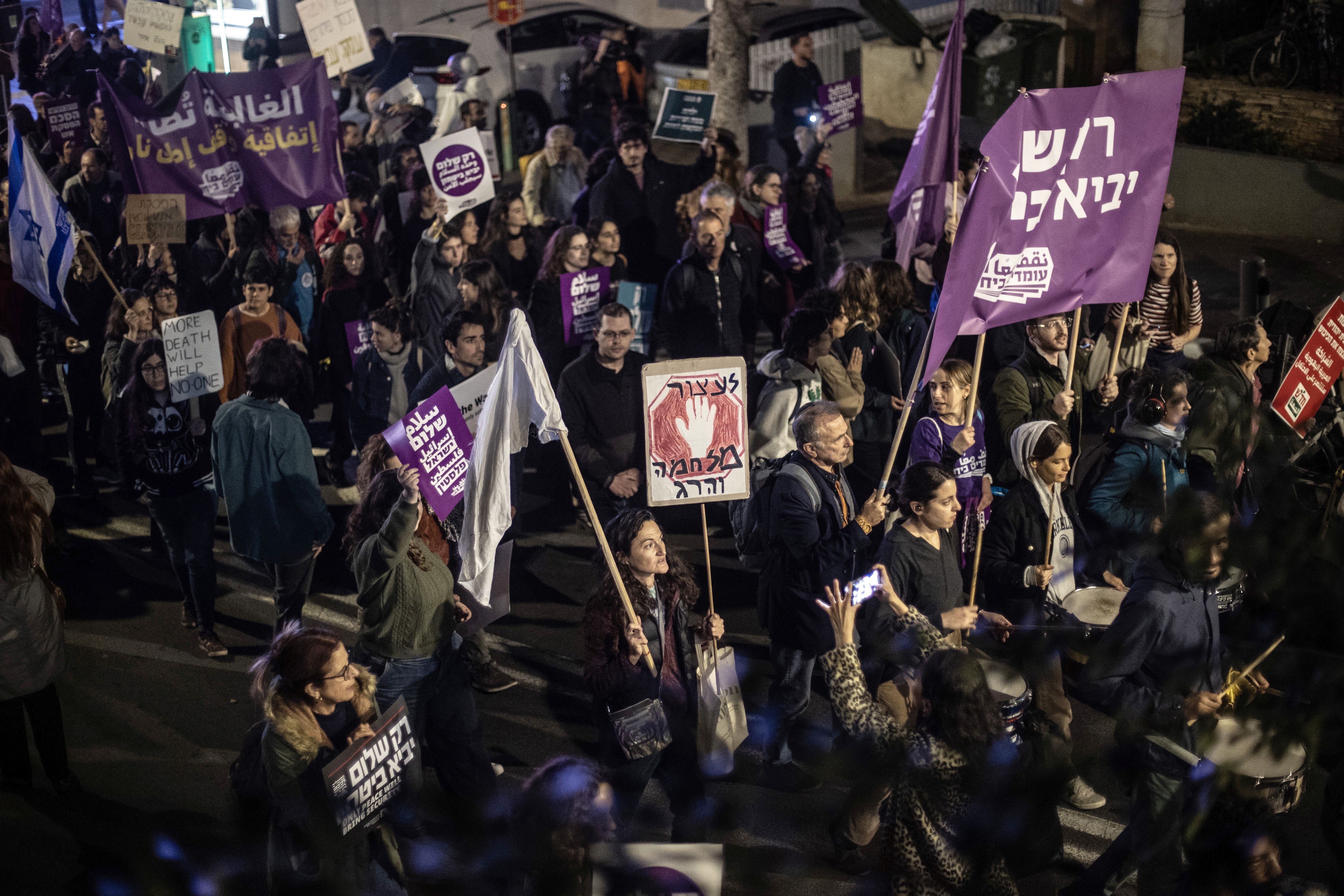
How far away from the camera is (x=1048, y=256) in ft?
21.1

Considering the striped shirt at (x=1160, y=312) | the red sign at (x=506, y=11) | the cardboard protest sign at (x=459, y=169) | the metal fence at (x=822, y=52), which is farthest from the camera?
the metal fence at (x=822, y=52)

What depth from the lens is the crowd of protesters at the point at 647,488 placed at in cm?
305

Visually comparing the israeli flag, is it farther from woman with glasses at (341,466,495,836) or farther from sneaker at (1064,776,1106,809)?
sneaker at (1064,776,1106,809)

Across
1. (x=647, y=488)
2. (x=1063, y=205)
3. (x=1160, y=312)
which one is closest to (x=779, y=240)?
(x=1160, y=312)

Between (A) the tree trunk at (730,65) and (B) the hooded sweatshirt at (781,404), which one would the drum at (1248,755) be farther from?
(A) the tree trunk at (730,65)

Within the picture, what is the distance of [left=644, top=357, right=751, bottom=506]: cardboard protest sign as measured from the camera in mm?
6133

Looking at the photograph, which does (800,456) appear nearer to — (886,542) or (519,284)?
(886,542)

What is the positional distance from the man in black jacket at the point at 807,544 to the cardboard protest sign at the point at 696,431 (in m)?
0.37

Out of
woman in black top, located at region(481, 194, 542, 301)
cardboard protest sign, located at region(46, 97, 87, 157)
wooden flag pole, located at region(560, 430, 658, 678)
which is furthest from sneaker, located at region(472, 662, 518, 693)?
cardboard protest sign, located at region(46, 97, 87, 157)

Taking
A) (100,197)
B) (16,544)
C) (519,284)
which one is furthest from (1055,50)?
(16,544)

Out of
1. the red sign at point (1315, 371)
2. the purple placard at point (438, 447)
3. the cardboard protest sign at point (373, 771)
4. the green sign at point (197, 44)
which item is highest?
the green sign at point (197, 44)

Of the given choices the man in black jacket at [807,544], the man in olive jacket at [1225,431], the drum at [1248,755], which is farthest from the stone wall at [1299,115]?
the man in olive jacket at [1225,431]

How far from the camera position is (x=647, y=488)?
6.52 m

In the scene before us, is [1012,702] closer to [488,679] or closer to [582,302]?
[488,679]
